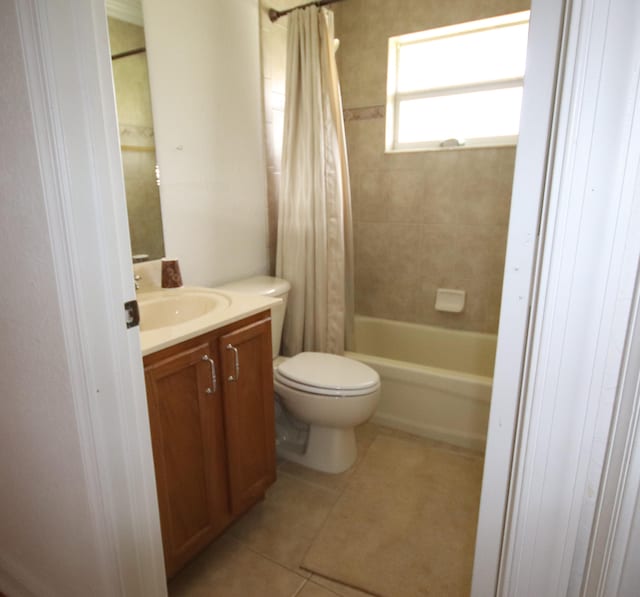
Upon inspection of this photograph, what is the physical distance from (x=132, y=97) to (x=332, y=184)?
961 mm

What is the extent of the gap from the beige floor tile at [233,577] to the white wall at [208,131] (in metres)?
1.08

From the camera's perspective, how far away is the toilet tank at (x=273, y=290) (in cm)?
188

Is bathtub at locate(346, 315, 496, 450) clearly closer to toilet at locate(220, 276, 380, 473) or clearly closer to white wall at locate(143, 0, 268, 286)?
toilet at locate(220, 276, 380, 473)

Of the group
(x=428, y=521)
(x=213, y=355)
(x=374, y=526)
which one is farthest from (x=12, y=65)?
(x=428, y=521)

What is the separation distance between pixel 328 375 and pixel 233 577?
0.79 meters

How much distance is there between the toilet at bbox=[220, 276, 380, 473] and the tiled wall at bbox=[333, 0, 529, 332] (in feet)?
2.94

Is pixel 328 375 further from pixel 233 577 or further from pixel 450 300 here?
pixel 450 300

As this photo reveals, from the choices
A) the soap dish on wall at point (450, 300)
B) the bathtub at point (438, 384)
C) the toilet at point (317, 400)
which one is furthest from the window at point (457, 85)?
the toilet at point (317, 400)

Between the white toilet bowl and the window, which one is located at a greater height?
the window

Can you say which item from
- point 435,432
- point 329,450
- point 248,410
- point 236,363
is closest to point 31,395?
point 236,363

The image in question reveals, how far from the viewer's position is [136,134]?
154 cm

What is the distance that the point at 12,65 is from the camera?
0.69 m

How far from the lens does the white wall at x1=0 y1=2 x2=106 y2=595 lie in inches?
28.5

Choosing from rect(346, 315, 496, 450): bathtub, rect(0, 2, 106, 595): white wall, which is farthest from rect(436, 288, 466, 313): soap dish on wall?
rect(0, 2, 106, 595): white wall
